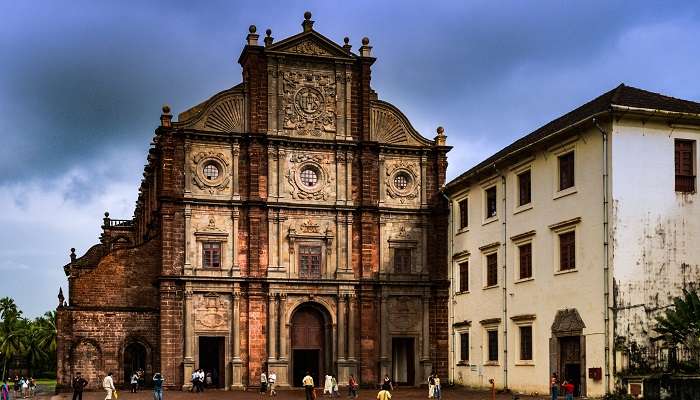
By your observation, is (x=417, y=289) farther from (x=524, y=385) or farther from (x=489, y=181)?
(x=524, y=385)

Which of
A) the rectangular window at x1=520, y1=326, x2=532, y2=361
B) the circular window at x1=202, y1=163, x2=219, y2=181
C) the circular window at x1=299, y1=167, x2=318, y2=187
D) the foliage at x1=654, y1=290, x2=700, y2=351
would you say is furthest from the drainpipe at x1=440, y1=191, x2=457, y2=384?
the foliage at x1=654, y1=290, x2=700, y2=351

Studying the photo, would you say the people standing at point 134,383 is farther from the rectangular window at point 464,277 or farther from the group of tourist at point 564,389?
the group of tourist at point 564,389

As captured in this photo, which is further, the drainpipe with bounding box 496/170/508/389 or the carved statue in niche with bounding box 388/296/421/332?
the carved statue in niche with bounding box 388/296/421/332

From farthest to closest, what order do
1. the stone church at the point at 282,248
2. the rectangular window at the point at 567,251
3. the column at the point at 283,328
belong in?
the column at the point at 283,328 → the stone church at the point at 282,248 → the rectangular window at the point at 567,251

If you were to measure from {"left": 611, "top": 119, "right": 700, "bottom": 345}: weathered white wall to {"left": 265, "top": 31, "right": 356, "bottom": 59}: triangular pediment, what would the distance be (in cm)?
1946

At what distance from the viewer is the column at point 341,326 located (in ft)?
158

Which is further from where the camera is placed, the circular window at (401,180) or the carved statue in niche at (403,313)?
the circular window at (401,180)

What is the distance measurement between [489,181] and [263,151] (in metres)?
11.7

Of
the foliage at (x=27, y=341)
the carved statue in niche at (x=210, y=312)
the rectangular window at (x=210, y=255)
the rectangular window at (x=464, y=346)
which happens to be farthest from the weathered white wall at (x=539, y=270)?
the foliage at (x=27, y=341)

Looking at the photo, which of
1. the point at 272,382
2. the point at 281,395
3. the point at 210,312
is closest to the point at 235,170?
A: the point at 210,312

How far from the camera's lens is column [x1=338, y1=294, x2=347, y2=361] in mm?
48156

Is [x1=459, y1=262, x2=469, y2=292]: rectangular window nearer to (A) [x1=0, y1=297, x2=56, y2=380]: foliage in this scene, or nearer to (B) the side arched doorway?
(B) the side arched doorway

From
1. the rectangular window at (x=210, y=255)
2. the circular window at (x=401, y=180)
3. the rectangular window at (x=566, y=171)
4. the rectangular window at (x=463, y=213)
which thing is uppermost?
the circular window at (x=401, y=180)

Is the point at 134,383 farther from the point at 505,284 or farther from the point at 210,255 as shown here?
the point at 505,284
